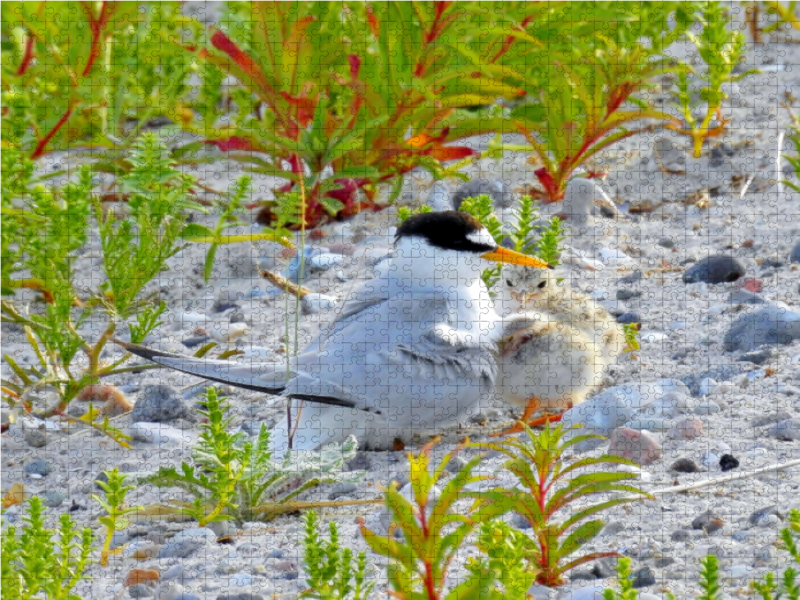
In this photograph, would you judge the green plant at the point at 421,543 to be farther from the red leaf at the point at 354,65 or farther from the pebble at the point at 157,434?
the red leaf at the point at 354,65

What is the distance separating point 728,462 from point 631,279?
4.10 ft

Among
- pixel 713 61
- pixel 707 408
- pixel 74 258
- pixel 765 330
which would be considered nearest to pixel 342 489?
pixel 707 408

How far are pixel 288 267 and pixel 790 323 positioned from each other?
1618 mm

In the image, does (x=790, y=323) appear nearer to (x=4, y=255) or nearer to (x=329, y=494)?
(x=329, y=494)

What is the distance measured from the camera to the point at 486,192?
4230 mm

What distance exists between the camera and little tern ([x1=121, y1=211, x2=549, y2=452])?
9.25 feet

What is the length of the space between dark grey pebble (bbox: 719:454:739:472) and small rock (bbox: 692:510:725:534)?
245 mm

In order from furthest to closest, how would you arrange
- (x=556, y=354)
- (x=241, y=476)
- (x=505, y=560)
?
(x=556, y=354)
(x=241, y=476)
(x=505, y=560)

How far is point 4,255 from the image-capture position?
340cm

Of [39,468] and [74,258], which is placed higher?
[74,258]

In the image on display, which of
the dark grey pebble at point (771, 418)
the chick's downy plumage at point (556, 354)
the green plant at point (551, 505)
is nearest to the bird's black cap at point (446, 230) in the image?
the chick's downy plumage at point (556, 354)

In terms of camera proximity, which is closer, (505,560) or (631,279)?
(505,560)

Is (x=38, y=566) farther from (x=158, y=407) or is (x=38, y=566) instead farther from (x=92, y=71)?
(x=92, y=71)

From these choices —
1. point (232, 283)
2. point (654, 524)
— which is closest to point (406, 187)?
point (232, 283)
